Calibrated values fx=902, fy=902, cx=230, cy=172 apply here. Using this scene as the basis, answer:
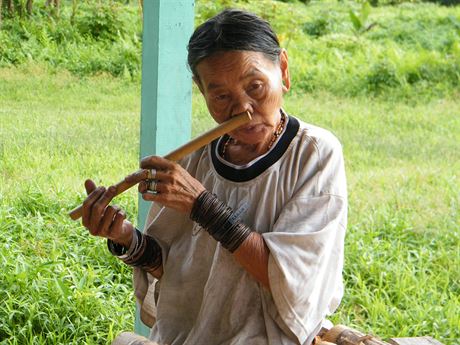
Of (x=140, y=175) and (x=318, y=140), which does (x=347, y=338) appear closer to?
(x=318, y=140)

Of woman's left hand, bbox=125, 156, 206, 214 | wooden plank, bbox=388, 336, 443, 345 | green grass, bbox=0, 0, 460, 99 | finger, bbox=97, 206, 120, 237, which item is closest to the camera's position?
woman's left hand, bbox=125, 156, 206, 214

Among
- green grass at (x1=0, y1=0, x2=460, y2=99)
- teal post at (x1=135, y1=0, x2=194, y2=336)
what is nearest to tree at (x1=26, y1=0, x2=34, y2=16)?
green grass at (x1=0, y1=0, x2=460, y2=99)

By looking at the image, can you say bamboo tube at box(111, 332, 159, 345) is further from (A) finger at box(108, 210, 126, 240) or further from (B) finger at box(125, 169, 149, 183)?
(B) finger at box(125, 169, 149, 183)

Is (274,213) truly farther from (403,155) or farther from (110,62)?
(403,155)

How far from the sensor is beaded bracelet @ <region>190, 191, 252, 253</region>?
2205 mm

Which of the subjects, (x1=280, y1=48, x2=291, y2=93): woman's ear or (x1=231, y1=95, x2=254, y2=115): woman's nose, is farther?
(x1=280, y1=48, x2=291, y2=93): woman's ear

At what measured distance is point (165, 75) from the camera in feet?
10.2

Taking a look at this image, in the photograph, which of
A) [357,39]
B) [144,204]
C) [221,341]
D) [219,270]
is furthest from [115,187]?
[357,39]

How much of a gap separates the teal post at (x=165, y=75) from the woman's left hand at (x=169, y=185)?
2.89 feet

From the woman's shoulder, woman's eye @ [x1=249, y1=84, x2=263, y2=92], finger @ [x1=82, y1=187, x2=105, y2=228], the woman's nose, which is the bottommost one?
finger @ [x1=82, y1=187, x2=105, y2=228]

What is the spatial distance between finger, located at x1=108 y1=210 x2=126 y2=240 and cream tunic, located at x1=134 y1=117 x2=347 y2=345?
204 millimetres

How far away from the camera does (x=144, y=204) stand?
3.23 m

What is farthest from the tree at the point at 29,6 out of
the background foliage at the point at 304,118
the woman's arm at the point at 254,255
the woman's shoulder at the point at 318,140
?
the woman's arm at the point at 254,255

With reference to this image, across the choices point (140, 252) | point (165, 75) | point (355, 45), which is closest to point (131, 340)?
point (140, 252)
